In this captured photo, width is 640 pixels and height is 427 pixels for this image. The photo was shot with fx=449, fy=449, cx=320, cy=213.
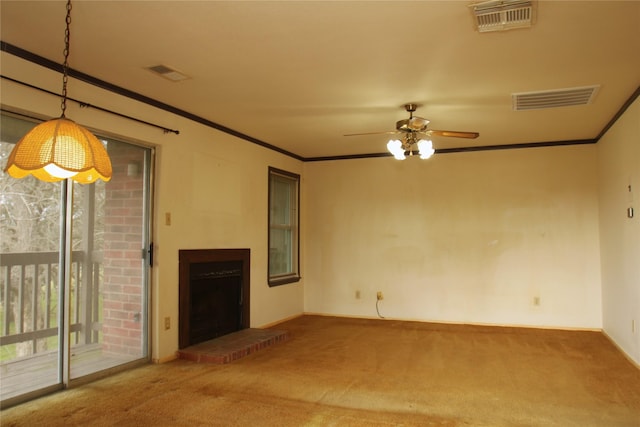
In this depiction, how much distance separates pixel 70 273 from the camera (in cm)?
343

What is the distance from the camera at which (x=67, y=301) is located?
134 inches

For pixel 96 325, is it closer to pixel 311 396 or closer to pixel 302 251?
pixel 311 396

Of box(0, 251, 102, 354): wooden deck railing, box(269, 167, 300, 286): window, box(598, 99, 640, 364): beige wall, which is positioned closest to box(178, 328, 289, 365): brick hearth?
box(0, 251, 102, 354): wooden deck railing

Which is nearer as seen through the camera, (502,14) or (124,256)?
(502,14)

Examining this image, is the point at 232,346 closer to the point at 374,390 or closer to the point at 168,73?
the point at 374,390

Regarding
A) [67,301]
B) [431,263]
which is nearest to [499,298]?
[431,263]

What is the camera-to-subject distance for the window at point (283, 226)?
6.22 m

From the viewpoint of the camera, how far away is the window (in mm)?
6219

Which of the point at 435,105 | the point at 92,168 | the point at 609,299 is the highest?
the point at 435,105

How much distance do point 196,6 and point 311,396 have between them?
2659 millimetres

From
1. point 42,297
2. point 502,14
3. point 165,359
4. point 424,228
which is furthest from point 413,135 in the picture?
point 42,297

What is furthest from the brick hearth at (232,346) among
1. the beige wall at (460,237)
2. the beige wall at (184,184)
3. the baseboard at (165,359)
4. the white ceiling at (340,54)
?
the white ceiling at (340,54)

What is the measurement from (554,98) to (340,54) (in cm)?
216

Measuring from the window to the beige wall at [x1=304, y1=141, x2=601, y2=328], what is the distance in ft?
0.93
